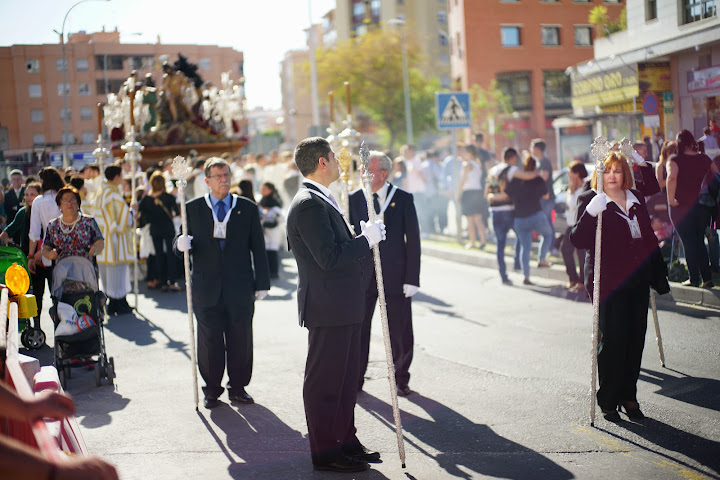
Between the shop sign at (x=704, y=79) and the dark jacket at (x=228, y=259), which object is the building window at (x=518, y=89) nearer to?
the shop sign at (x=704, y=79)

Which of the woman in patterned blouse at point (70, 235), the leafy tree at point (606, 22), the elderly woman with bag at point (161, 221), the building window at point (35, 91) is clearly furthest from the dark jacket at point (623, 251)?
the leafy tree at point (606, 22)

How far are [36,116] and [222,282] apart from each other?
2115cm

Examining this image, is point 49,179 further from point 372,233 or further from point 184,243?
point 372,233

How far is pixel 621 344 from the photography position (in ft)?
21.2

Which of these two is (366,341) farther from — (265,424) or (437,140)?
(437,140)

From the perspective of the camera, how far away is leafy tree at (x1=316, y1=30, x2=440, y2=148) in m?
65.9

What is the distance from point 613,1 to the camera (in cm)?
4681

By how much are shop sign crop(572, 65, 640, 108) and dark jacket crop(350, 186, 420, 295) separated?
17.6 m

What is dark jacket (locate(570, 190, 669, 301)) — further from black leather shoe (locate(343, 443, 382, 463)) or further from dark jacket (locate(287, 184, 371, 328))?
black leather shoe (locate(343, 443, 382, 463))

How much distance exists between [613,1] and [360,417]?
144 ft

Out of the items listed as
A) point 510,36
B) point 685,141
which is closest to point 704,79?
point 685,141

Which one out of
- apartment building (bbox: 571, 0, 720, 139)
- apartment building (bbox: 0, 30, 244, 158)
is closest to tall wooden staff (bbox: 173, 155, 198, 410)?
apartment building (bbox: 571, 0, 720, 139)

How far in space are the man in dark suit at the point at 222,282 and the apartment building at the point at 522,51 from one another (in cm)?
4435

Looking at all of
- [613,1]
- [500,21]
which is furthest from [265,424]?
[500,21]
